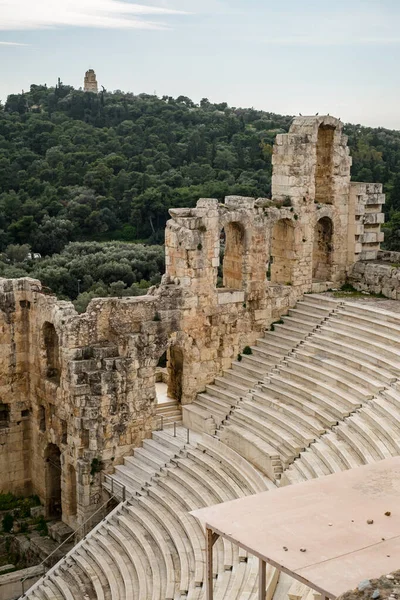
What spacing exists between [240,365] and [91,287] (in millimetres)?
20308

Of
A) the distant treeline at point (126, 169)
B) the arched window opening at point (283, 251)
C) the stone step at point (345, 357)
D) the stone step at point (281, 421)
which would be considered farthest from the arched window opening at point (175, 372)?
the distant treeline at point (126, 169)

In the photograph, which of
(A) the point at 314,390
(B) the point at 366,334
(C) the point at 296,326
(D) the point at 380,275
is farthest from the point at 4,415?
(D) the point at 380,275

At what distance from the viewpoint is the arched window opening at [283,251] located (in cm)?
2666

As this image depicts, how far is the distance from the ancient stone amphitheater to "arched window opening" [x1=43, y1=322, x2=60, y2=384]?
3cm

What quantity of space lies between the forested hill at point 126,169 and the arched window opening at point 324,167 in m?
16.3

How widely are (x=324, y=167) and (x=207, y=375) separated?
7.48m

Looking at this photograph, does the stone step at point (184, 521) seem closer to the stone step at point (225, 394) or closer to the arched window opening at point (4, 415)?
the stone step at point (225, 394)

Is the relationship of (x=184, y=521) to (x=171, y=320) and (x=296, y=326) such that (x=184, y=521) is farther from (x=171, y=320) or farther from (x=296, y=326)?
(x=296, y=326)

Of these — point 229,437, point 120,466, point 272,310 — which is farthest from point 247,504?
point 272,310

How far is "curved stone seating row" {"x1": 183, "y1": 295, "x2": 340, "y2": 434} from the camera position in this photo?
2425 centimetres

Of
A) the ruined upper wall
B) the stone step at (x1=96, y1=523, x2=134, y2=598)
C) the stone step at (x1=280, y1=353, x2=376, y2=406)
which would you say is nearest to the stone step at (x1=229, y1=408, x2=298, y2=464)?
the stone step at (x1=280, y1=353, x2=376, y2=406)

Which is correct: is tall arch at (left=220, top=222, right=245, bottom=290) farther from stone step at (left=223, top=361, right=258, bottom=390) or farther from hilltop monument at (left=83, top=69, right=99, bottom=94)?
hilltop monument at (left=83, top=69, right=99, bottom=94)

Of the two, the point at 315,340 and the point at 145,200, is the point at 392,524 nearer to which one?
the point at 315,340

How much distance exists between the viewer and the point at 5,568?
934 inches
